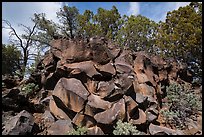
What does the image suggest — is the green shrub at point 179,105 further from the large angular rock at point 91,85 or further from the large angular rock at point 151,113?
the large angular rock at point 91,85

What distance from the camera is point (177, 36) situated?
14.6m

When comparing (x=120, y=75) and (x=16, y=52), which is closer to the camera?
(x=120, y=75)

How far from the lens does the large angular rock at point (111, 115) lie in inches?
268

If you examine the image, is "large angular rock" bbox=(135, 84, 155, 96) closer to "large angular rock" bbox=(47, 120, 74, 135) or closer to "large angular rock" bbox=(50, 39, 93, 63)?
"large angular rock" bbox=(50, 39, 93, 63)

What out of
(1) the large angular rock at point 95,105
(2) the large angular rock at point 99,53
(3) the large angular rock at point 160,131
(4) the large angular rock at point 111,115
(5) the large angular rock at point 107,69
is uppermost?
(2) the large angular rock at point 99,53

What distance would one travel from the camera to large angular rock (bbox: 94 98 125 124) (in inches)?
268

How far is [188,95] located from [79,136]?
5417mm

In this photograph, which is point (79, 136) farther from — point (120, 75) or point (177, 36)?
point (177, 36)

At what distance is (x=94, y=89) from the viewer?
771 centimetres

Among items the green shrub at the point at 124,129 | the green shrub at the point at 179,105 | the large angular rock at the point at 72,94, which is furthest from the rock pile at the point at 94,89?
the green shrub at the point at 179,105

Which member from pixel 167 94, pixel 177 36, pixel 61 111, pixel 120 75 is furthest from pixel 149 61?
pixel 177 36

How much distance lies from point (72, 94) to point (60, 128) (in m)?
1.12

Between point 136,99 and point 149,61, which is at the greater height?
point 149,61

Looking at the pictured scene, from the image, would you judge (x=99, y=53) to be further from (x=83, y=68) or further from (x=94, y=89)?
(x=94, y=89)
